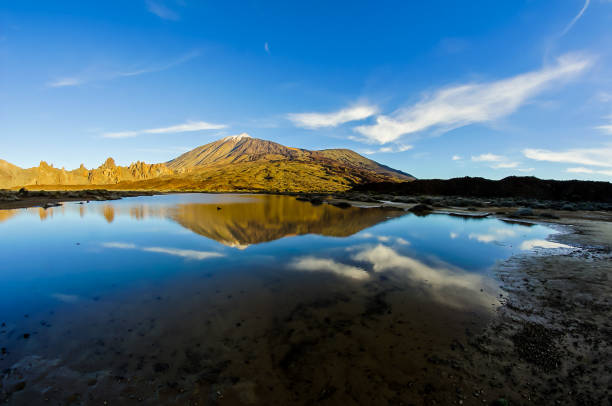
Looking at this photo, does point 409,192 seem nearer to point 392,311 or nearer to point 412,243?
point 412,243

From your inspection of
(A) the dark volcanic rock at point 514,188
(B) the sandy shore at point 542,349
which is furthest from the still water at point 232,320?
(A) the dark volcanic rock at point 514,188

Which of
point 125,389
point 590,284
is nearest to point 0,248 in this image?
point 125,389

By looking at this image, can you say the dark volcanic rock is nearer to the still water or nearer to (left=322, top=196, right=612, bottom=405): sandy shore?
the still water

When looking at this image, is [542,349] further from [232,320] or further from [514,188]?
[514,188]

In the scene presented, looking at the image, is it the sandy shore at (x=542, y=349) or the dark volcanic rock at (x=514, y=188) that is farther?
the dark volcanic rock at (x=514, y=188)

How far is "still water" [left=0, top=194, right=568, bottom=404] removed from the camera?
398 centimetres

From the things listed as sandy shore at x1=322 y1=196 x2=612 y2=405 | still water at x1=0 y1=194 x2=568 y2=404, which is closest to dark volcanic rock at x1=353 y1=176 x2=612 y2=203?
still water at x1=0 y1=194 x2=568 y2=404

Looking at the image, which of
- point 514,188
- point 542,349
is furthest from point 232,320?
point 514,188

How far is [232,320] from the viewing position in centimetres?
604

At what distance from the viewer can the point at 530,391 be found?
395cm

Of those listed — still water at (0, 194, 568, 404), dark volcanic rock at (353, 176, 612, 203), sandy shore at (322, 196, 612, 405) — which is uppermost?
dark volcanic rock at (353, 176, 612, 203)

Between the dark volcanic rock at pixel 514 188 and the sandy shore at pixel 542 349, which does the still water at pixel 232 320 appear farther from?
the dark volcanic rock at pixel 514 188

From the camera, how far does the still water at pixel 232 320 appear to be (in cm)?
398

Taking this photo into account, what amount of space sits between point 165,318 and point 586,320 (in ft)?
35.8
